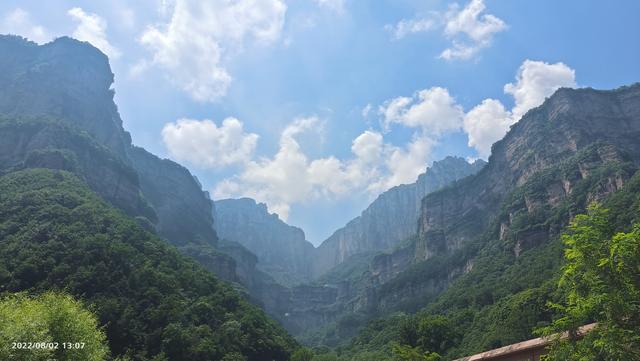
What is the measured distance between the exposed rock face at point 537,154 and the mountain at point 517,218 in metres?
0.35

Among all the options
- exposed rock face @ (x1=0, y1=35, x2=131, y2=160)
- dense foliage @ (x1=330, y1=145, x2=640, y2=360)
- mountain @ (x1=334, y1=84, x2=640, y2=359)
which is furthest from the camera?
exposed rock face @ (x1=0, y1=35, x2=131, y2=160)

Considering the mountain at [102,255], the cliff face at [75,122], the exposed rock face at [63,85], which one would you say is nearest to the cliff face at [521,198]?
the mountain at [102,255]

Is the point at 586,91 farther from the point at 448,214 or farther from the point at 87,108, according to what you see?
the point at 87,108

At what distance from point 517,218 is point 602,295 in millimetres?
123201

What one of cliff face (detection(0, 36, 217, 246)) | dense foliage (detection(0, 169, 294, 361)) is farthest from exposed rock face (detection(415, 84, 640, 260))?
cliff face (detection(0, 36, 217, 246))

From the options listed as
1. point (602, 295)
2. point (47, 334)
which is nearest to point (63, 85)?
point (47, 334)

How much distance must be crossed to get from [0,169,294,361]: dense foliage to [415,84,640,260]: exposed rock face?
75.0m

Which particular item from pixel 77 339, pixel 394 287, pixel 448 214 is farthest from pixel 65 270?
pixel 448 214

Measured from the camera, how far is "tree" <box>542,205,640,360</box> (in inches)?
519

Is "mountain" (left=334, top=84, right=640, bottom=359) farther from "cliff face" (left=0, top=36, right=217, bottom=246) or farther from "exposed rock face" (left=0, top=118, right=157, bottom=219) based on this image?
"cliff face" (left=0, top=36, right=217, bottom=246)

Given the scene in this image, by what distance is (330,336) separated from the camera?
173 m

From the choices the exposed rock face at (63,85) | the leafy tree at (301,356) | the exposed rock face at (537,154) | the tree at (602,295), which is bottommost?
the leafy tree at (301,356)

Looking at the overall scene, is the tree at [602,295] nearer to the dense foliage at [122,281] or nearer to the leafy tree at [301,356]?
the dense foliage at [122,281]

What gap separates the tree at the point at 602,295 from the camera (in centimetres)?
1317
